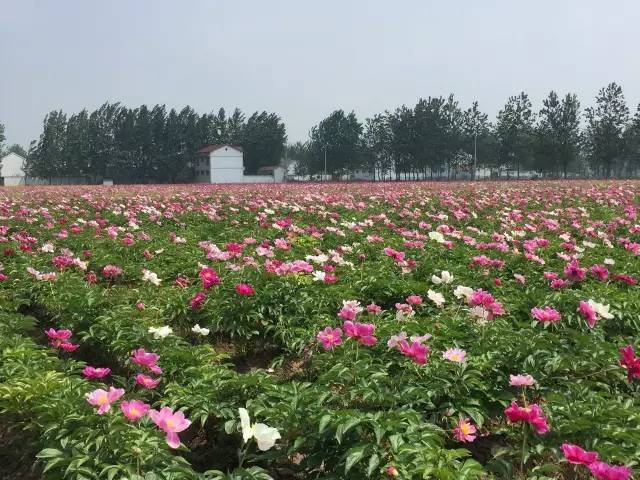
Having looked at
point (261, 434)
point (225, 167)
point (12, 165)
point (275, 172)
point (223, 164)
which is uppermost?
point (12, 165)

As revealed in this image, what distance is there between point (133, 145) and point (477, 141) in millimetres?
42088

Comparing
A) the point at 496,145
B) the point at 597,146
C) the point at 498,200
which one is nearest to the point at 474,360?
the point at 498,200

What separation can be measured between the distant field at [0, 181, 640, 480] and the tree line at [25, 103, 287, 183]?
66689 mm

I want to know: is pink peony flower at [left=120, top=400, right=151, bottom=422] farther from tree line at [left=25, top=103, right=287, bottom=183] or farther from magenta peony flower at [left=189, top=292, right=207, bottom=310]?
tree line at [left=25, top=103, right=287, bottom=183]

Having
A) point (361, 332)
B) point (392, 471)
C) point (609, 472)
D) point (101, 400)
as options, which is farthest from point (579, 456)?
point (101, 400)

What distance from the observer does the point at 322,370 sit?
10.4 ft

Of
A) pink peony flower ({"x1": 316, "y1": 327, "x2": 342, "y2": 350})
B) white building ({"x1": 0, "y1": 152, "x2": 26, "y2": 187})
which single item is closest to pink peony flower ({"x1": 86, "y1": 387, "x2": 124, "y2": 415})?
pink peony flower ({"x1": 316, "y1": 327, "x2": 342, "y2": 350})

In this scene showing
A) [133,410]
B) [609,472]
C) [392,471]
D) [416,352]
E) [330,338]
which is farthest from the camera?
[330,338]

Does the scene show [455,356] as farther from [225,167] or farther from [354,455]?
[225,167]

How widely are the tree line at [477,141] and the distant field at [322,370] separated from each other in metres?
52.8

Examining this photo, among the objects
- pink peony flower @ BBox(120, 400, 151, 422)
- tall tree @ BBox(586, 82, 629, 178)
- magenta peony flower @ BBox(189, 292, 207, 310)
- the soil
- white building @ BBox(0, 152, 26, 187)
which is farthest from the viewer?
white building @ BBox(0, 152, 26, 187)

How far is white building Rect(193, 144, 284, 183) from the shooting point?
6694cm

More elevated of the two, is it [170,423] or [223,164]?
[223,164]

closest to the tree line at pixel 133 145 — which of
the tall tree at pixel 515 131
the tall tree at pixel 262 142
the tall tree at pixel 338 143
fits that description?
the tall tree at pixel 262 142
